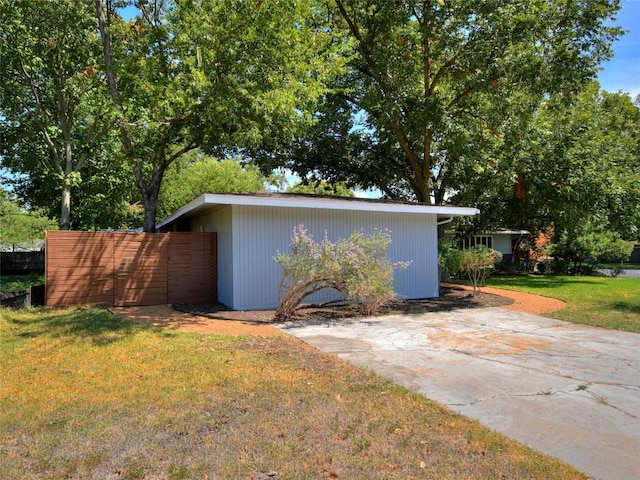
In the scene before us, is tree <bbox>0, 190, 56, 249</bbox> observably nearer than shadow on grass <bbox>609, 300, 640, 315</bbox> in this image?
No

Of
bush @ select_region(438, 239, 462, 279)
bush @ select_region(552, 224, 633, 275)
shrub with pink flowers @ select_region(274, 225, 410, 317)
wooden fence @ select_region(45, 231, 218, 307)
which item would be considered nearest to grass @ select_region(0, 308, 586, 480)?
shrub with pink flowers @ select_region(274, 225, 410, 317)

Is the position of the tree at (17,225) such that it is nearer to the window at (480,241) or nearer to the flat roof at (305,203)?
the flat roof at (305,203)

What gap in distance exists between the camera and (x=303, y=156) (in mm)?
17312

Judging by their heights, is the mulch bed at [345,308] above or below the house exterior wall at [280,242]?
below

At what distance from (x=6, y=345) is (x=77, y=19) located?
37.6 feet

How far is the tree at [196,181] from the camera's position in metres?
24.4

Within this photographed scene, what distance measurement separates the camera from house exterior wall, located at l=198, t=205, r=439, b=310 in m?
9.69

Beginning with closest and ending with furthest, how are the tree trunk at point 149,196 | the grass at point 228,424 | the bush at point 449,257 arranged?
the grass at point 228,424 < the bush at point 449,257 < the tree trunk at point 149,196

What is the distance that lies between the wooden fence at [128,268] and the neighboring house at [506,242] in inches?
698

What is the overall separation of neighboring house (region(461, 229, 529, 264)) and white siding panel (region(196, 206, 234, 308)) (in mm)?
17394

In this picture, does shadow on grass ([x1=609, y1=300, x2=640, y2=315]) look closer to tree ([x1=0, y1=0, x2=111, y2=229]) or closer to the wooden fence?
the wooden fence

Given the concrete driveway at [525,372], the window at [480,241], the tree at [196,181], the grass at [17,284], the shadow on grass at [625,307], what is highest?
the tree at [196,181]

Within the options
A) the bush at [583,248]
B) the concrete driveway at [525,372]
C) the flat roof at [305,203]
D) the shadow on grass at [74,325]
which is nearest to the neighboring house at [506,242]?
the bush at [583,248]

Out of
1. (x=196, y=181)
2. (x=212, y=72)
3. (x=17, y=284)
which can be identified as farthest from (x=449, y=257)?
(x=196, y=181)
